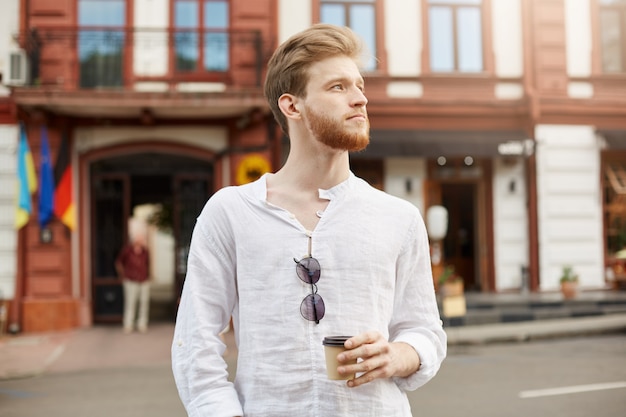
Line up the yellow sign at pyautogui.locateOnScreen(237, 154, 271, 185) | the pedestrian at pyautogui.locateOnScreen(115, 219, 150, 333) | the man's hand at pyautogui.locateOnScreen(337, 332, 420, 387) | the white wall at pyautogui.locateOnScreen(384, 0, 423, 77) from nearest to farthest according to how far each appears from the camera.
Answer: the man's hand at pyautogui.locateOnScreen(337, 332, 420, 387) < the pedestrian at pyautogui.locateOnScreen(115, 219, 150, 333) < the yellow sign at pyautogui.locateOnScreen(237, 154, 271, 185) < the white wall at pyautogui.locateOnScreen(384, 0, 423, 77)

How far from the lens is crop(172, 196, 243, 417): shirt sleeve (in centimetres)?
170

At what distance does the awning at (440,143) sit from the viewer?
1373 cm

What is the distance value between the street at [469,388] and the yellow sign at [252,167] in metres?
4.57

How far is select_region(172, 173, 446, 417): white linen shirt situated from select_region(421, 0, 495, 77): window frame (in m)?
13.2

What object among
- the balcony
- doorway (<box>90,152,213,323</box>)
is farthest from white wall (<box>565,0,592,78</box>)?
doorway (<box>90,152,213,323</box>)

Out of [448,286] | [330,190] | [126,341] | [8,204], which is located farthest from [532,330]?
[330,190]

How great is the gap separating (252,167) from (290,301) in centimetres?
1174

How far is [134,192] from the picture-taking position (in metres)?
14.1

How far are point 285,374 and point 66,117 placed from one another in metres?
12.6

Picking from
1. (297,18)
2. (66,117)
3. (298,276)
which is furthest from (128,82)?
(298,276)

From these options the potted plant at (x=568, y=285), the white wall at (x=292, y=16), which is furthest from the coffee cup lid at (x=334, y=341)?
the white wall at (x=292, y=16)

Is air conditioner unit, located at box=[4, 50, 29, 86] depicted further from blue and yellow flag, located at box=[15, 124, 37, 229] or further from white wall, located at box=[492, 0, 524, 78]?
white wall, located at box=[492, 0, 524, 78]

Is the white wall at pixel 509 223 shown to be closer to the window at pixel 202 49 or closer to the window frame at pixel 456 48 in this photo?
the window frame at pixel 456 48

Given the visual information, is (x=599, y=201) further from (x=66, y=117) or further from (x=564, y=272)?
(x=66, y=117)
